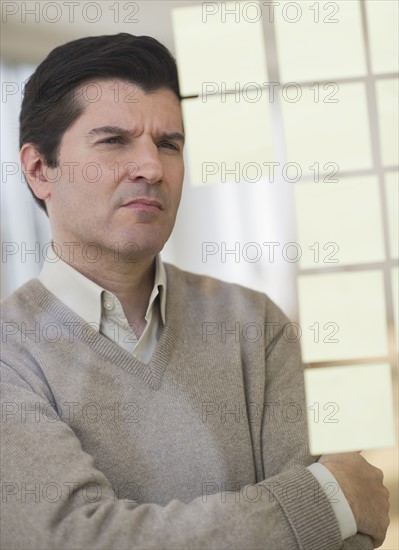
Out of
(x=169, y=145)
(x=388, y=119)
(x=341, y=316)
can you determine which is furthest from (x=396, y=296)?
(x=169, y=145)

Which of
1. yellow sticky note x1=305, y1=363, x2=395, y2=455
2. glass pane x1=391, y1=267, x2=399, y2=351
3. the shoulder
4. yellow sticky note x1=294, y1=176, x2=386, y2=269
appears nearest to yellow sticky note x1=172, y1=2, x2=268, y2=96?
yellow sticky note x1=294, y1=176, x2=386, y2=269

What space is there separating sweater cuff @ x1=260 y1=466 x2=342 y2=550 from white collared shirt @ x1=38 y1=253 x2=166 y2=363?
0.34 m

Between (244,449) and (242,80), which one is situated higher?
(242,80)

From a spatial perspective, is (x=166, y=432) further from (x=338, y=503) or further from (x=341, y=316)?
(x=341, y=316)

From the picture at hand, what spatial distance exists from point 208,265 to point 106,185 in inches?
12.1

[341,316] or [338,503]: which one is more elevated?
[341,316]

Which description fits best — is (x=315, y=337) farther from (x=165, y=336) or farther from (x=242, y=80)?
(x=242, y=80)

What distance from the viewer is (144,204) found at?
1.29 meters

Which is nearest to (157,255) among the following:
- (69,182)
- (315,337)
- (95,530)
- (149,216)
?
(149,216)

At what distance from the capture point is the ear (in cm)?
136

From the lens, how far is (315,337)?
149 centimetres

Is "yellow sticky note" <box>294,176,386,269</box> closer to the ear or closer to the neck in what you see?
the neck

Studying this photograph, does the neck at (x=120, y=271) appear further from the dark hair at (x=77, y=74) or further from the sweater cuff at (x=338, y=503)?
the sweater cuff at (x=338, y=503)

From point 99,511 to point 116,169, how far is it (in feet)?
1.90
